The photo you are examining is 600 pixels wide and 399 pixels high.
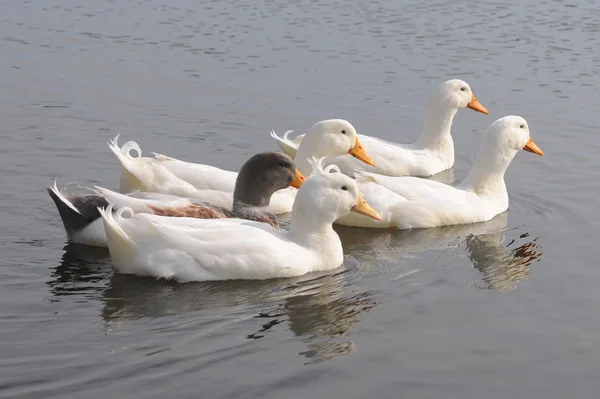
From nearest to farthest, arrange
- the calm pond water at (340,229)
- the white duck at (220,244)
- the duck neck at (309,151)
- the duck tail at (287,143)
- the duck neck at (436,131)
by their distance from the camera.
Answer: the calm pond water at (340,229) < the white duck at (220,244) < the duck neck at (309,151) < the duck tail at (287,143) < the duck neck at (436,131)

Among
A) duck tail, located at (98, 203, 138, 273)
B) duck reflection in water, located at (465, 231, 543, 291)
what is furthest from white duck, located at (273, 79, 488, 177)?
duck tail, located at (98, 203, 138, 273)

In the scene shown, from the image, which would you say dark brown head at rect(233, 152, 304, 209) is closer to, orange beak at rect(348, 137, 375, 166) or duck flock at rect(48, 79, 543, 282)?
duck flock at rect(48, 79, 543, 282)

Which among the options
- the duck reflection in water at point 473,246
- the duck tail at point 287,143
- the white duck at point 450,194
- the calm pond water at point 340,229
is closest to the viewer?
the calm pond water at point 340,229

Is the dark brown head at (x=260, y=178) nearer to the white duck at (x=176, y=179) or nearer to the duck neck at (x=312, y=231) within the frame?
the white duck at (x=176, y=179)

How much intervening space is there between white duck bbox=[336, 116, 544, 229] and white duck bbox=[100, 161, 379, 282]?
165cm

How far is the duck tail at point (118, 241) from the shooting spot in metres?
7.98

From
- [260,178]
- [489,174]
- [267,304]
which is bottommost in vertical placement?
[267,304]

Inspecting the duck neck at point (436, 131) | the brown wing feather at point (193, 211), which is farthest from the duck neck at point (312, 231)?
the duck neck at point (436, 131)

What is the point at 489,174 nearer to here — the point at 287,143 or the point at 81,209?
the point at 287,143

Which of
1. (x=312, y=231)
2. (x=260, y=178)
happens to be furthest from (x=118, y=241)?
(x=260, y=178)

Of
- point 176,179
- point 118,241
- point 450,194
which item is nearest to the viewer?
point 118,241

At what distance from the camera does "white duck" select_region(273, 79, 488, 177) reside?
1175cm

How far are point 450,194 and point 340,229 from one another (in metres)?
1.13

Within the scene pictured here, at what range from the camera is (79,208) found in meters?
8.77
